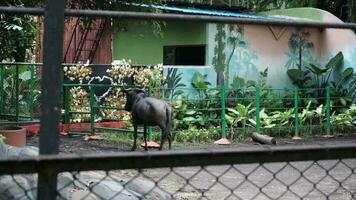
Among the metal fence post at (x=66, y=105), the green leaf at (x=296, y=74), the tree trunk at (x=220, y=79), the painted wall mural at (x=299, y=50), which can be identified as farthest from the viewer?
the painted wall mural at (x=299, y=50)

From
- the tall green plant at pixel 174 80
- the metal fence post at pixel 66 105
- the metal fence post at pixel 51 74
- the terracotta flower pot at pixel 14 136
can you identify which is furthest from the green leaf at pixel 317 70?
the metal fence post at pixel 51 74

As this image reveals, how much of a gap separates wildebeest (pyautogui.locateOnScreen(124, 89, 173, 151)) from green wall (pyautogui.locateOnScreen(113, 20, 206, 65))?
6097 mm

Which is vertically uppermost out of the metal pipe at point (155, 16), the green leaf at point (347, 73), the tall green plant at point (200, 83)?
the metal pipe at point (155, 16)

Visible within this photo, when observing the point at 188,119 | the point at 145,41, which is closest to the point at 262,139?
the point at 188,119

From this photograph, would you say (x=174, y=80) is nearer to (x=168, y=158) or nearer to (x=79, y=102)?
(x=79, y=102)

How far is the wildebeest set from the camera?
10.0 metres

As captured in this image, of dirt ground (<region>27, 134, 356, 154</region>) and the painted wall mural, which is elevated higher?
the painted wall mural

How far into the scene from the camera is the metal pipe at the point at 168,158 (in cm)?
170

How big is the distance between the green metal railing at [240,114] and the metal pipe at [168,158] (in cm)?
963

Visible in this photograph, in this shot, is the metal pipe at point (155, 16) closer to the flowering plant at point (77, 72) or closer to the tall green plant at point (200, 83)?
the flowering plant at point (77, 72)

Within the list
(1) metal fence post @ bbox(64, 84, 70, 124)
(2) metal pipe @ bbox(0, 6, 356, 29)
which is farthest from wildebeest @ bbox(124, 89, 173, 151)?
(2) metal pipe @ bbox(0, 6, 356, 29)

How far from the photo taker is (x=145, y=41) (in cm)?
1655

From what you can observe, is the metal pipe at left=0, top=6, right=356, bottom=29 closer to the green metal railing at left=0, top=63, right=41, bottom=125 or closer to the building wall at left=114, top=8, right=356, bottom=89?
the green metal railing at left=0, top=63, right=41, bottom=125

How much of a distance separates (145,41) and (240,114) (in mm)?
4668
